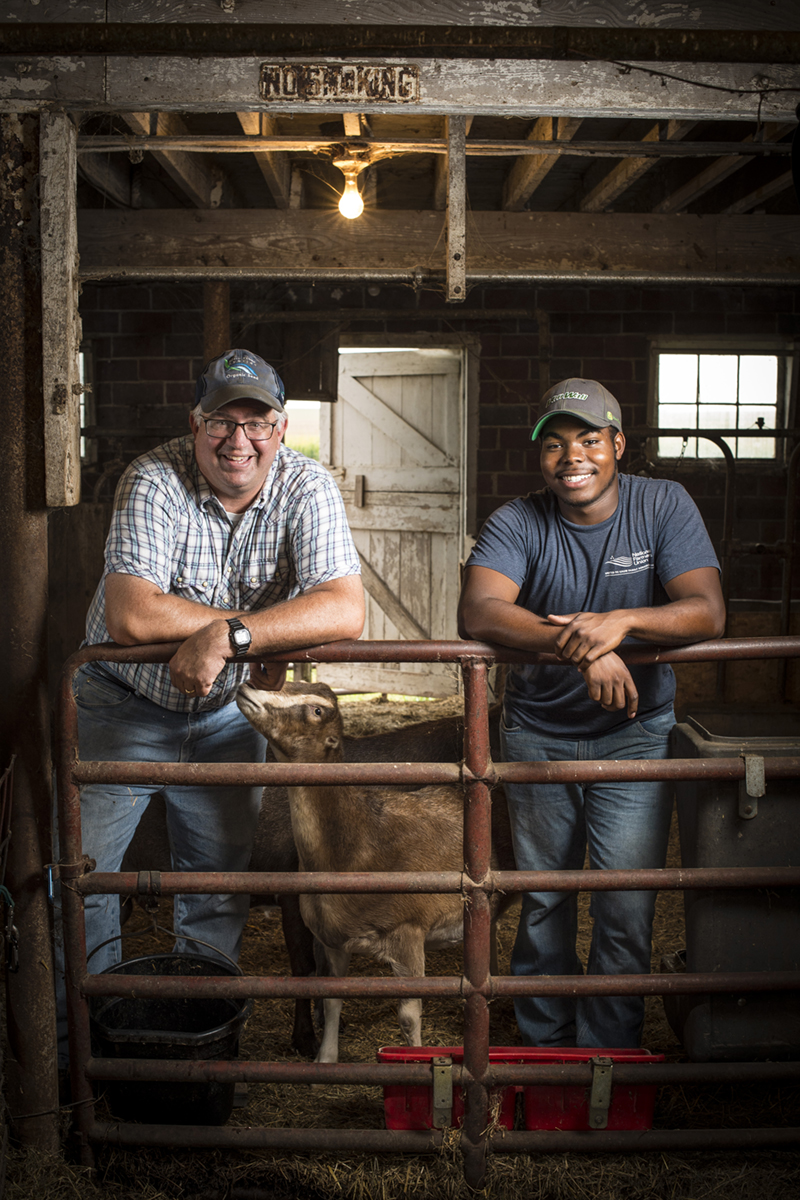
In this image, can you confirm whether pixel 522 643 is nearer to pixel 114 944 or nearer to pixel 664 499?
pixel 664 499

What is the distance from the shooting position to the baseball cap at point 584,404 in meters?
2.88

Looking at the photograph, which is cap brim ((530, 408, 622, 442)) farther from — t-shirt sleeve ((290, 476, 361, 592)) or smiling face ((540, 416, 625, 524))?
t-shirt sleeve ((290, 476, 361, 592))

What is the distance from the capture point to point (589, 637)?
2396 millimetres

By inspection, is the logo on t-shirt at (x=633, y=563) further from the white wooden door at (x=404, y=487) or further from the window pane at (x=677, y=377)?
the window pane at (x=677, y=377)

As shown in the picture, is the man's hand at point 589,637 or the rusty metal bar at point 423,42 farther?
the rusty metal bar at point 423,42

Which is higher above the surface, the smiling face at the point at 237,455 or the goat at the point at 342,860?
the smiling face at the point at 237,455

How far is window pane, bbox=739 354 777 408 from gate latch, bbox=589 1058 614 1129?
7.55 m

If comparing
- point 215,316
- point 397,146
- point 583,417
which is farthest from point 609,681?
point 215,316

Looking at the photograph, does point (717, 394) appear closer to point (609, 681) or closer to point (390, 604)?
point (390, 604)

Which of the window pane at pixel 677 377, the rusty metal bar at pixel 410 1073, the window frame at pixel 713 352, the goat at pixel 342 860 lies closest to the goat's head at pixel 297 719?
the goat at pixel 342 860

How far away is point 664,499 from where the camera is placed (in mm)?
2867

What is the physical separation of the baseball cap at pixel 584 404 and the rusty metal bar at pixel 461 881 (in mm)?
1292

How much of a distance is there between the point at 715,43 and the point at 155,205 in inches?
181

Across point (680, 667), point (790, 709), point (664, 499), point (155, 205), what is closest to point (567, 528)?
point (664, 499)
